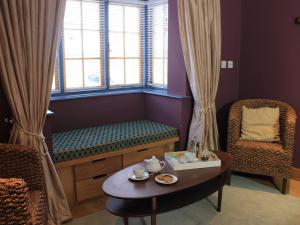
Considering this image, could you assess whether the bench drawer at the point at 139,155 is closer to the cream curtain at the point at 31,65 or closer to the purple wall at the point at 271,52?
the cream curtain at the point at 31,65

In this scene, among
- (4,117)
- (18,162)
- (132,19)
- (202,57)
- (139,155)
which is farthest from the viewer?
(132,19)

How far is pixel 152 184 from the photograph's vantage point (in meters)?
2.21

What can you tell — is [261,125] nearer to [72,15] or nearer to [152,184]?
[152,184]

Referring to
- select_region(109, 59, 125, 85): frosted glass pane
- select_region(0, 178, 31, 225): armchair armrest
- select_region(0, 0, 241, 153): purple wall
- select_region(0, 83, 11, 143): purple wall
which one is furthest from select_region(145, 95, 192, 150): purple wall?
select_region(0, 178, 31, 225): armchair armrest

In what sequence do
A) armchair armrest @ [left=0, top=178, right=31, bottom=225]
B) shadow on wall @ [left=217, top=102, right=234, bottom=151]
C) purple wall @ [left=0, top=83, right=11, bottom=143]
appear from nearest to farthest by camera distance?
armchair armrest @ [left=0, top=178, right=31, bottom=225]
purple wall @ [left=0, top=83, right=11, bottom=143]
shadow on wall @ [left=217, top=102, right=234, bottom=151]

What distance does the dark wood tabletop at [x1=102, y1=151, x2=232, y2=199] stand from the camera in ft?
6.79

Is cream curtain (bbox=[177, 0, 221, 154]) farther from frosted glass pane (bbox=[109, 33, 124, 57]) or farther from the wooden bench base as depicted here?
frosted glass pane (bbox=[109, 33, 124, 57])

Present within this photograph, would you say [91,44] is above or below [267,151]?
above

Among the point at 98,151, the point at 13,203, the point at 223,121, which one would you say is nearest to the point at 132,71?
the point at 223,121

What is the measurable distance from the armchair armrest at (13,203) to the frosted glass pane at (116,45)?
2443 millimetres

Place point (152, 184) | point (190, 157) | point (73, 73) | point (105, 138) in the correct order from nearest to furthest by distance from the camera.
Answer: point (152, 184) → point (190, 157) → point (105, 138) → point (73, 73)

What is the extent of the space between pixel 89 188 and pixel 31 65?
3.98 feet

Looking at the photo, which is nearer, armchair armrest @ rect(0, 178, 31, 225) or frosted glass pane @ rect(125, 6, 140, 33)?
armchair armrest @ rect(0, 178, 31, 225)

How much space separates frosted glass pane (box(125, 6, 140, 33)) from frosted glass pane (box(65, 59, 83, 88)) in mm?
790
